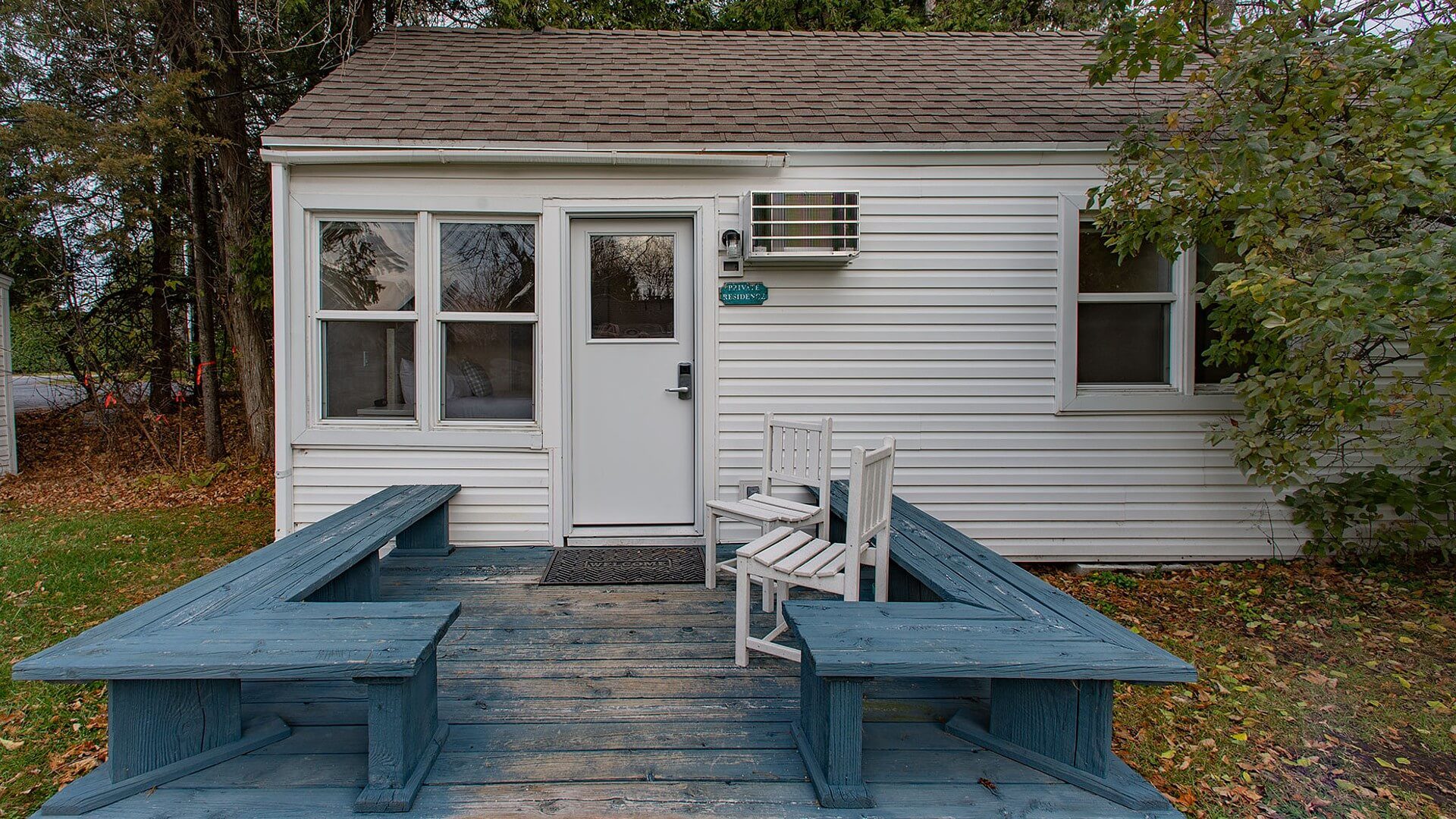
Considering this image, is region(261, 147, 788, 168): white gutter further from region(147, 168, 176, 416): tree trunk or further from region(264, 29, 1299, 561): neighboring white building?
region(147, 168, 176, 416): tree trunk

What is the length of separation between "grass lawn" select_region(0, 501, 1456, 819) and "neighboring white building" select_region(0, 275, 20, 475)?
8.89 ft

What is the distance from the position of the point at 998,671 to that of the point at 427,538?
344 cm

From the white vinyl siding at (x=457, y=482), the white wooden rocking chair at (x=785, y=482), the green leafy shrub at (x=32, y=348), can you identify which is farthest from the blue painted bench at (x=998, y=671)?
the green leafy shrub at (x=32, y=348)

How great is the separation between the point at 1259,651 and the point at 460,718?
3.72m

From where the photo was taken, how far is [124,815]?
183 cm

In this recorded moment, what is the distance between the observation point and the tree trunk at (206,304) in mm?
7324

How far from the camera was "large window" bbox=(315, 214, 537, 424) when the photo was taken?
4.19m

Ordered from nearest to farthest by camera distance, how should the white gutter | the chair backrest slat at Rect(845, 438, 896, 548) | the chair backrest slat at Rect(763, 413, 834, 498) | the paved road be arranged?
1. the chair backrest slat at Rect(845, 438, 896, 548)
2. the chair backrest slat at Rect(763, 413, 834, 498)
3. the white gutter
4. the paved road

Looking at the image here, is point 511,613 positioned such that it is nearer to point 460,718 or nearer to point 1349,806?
point 460,718

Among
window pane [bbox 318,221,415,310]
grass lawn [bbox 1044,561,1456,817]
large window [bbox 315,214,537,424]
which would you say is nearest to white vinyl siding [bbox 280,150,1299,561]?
large window [bbox 315,214,537,424]

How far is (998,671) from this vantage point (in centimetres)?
191

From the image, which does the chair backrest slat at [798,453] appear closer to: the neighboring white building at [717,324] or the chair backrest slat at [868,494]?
the chair backrest slat at [868,494]

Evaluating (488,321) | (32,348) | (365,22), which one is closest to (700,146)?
(488,321)

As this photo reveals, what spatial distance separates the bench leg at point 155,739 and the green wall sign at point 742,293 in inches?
120
